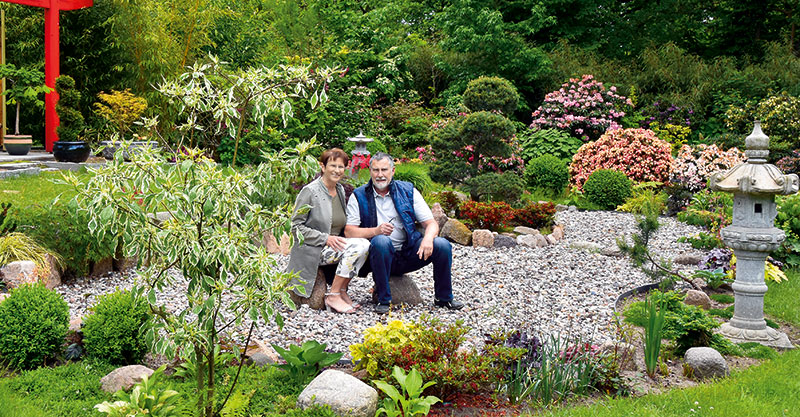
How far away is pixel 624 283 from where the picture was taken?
5652 millimetres

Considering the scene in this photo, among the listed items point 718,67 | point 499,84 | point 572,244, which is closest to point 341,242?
point 572,244

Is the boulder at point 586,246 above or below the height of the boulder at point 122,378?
above

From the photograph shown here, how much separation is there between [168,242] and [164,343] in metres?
0.42

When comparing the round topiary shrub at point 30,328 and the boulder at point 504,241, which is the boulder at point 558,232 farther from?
the round topiary shrub at point 30,328

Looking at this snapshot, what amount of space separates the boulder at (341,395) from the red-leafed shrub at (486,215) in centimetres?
457

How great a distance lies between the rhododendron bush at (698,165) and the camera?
9.38 metres

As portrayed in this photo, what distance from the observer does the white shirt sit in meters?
4.65

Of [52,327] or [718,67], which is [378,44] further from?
[52,327]

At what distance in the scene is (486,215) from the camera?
7.39 metres

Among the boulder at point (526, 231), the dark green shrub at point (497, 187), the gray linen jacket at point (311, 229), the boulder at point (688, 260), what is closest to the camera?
the gray linen jacket at point (311, 229)

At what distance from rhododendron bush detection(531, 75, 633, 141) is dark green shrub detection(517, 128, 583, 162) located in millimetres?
198

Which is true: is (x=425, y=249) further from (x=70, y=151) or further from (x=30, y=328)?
(x=70, y=151)

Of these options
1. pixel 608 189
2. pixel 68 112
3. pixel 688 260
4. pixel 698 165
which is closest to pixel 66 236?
pixel 688 260

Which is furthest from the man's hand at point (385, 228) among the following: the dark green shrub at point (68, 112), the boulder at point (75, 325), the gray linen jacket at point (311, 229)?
the dark green shrub at point (68, 112)
